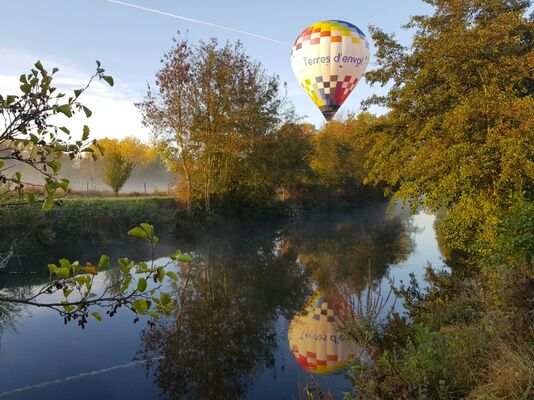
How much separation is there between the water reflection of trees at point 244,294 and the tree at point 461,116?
14.5 feet

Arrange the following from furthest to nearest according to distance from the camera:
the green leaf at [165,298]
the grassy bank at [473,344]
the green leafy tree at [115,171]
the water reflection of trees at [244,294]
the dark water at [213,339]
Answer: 1. the green leafy tree at [115,171]
2. the water reflection of trees at [244,294]
3. the dark water at [213,339]
4. the grassy bank at [473,344]
5. the green leaf at [165,298]

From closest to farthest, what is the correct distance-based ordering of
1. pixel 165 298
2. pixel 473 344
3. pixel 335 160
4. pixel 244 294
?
1. pixel 165 298
2. pixel 473 344
3. pixel 244 294
4. pixel 335 160

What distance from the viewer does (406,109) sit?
1458cm

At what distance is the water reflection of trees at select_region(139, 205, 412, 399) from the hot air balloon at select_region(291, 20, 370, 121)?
9.59 m

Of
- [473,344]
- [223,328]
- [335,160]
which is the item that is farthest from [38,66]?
[335,160]

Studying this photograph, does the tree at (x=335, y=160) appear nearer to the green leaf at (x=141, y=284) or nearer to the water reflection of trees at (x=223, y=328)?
the water reflection of trees at (x=223, y=328)

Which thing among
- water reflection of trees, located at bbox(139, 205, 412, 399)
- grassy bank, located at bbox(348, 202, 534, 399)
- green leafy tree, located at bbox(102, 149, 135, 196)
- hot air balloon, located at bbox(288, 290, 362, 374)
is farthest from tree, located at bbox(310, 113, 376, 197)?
grassy bank, located at bbox(348, 202, 534, 399)

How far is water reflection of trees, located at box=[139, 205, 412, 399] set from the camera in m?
8.50

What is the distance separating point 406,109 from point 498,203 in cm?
464

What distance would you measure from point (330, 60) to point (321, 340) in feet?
65.8

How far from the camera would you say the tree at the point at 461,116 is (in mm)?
11367

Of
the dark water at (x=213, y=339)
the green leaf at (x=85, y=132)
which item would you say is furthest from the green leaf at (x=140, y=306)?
the dark water at (x=213, y=339)

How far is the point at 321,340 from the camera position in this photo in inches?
392

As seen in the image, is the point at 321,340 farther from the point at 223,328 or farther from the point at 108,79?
the point at 108,79
